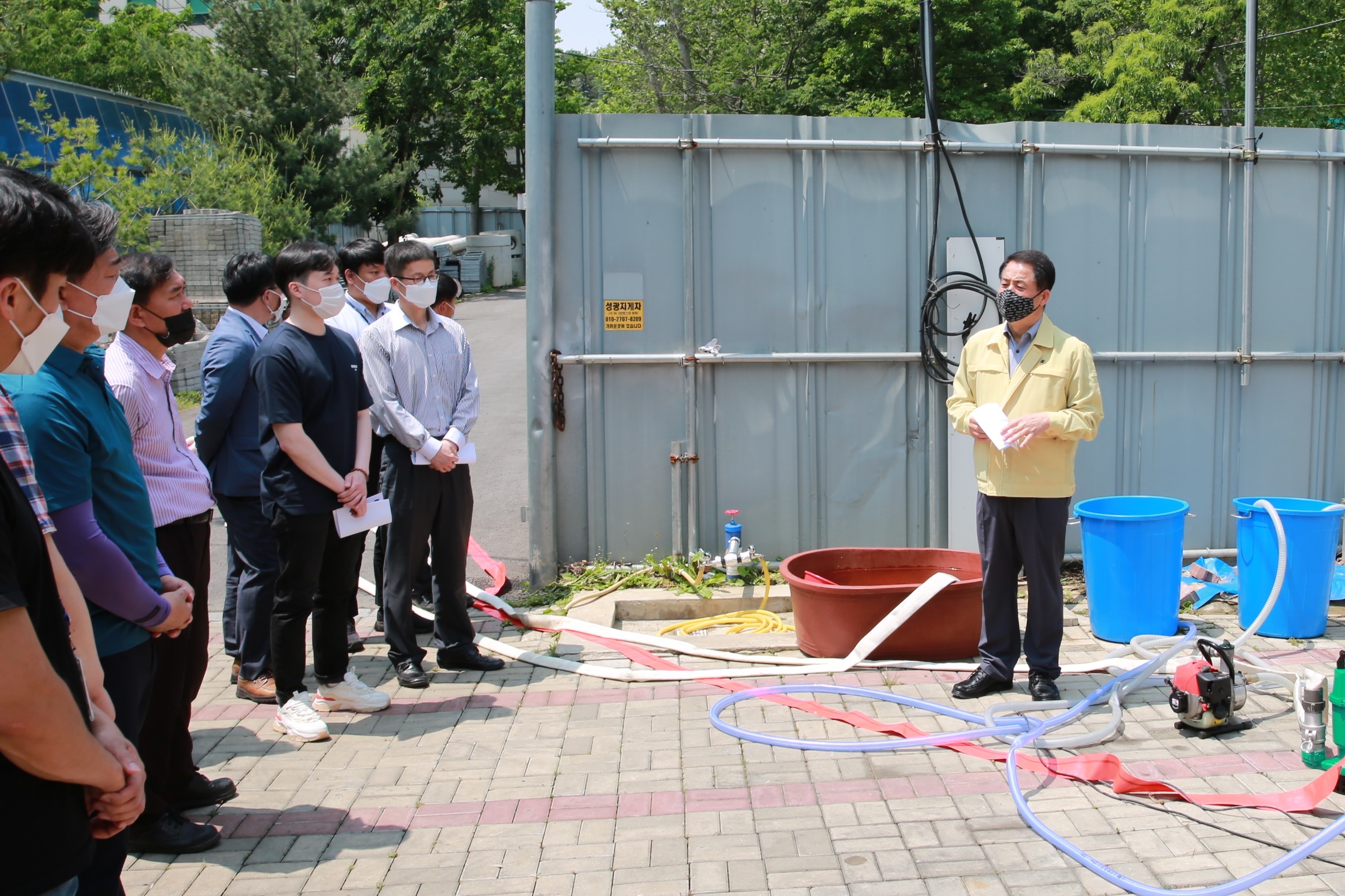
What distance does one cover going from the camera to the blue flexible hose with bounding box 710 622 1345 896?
3.33 metres

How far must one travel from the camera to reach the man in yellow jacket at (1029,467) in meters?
4.96

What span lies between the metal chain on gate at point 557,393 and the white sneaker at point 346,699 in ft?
7.78

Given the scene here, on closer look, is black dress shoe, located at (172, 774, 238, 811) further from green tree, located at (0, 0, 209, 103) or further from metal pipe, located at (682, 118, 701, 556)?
green tree, located at (0, 0, 209, 103)

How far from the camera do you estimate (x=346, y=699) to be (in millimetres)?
5016

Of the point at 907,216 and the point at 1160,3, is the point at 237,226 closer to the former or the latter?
the point at 907,216

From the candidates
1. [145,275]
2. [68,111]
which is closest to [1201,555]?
[145,275]

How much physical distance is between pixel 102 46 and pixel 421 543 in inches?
1492

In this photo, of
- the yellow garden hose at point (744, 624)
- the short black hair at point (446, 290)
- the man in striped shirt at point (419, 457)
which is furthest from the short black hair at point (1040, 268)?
the short black hair at point (446, 290)

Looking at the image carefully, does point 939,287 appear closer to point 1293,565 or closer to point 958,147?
point 958,147

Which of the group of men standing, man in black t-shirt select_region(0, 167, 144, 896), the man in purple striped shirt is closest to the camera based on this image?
man in black t-shirt select_region(0, 167, 144, 896)

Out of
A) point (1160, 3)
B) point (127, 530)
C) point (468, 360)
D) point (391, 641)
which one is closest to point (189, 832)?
point (127, 530)

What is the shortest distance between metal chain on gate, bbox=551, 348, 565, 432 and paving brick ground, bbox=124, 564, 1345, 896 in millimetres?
2135

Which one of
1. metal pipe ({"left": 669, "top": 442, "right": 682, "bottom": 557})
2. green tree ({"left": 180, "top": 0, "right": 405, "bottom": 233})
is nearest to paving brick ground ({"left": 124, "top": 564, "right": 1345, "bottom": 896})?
metal pipe ({"left": 669, "top": 442, "right": 682, "bottom": 557})

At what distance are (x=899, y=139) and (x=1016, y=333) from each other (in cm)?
233
